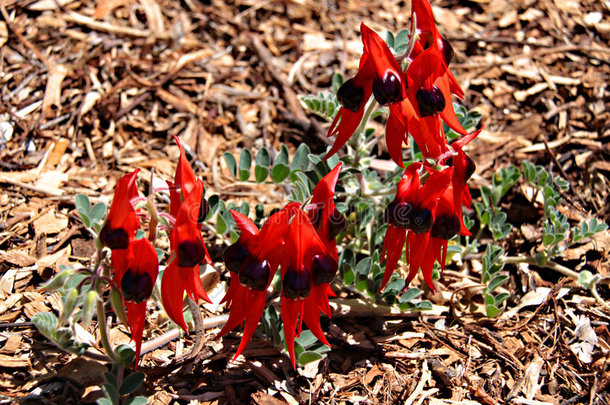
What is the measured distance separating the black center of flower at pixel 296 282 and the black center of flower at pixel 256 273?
56 mm

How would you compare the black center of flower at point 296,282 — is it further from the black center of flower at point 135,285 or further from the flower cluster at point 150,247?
the black center of flower at point 135,285

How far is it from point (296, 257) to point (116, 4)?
267 cm

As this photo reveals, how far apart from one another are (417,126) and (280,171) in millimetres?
684

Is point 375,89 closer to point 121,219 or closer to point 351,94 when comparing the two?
point 351,94

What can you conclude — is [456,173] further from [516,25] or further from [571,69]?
[516,25]

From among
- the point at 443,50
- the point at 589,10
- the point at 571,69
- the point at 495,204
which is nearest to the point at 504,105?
the point at 571,69

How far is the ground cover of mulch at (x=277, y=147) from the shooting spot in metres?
2.20

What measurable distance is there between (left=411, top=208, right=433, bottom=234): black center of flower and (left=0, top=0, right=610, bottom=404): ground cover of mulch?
0.71m

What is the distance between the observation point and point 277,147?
326 cm

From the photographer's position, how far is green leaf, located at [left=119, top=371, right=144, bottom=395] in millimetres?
1844

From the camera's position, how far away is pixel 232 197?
299 cm

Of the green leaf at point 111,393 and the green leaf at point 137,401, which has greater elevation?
the green leaf at point 111,393

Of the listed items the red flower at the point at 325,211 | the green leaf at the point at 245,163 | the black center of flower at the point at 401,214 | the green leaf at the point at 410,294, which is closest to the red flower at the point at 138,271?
the red flower at the point at 325,211

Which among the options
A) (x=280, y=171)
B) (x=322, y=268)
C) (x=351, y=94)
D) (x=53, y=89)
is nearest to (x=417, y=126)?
(x=351, y=94)
